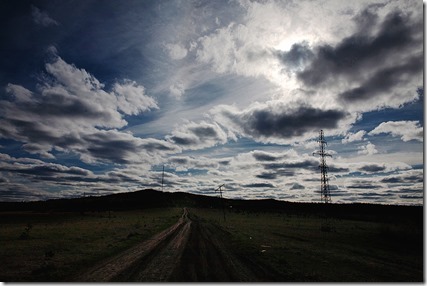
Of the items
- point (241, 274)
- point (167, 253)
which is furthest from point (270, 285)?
point (167, 253)

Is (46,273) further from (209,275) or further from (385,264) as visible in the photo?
(385,264)

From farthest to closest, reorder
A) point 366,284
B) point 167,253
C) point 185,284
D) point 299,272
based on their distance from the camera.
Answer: point 167,253 → point 299,272 → point 366,284 → point 185,284

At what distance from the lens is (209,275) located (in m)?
13.2

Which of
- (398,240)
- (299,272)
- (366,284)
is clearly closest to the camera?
(366,284)

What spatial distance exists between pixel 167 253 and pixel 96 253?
525 centimetres

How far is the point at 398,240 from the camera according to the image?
1228 inches

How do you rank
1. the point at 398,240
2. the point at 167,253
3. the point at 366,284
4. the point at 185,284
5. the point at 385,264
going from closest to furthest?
the point at 185,284 → the point at 366,284 → the point at 385,264 → the point at 167,253 → the point at 398,240

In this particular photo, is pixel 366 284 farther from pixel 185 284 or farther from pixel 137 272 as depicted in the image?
pixel 137 272

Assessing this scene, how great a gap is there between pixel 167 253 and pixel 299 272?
8.94 meters

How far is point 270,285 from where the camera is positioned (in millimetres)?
11641

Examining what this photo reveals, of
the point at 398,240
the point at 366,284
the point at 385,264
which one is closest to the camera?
the point at 366,284

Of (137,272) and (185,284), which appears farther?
(137,272)

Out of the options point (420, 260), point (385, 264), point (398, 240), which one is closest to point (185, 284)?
point (385, 264)

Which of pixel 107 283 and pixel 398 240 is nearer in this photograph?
pixel 107 283
